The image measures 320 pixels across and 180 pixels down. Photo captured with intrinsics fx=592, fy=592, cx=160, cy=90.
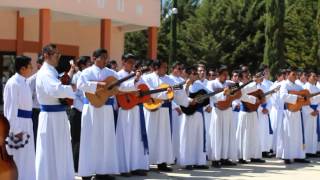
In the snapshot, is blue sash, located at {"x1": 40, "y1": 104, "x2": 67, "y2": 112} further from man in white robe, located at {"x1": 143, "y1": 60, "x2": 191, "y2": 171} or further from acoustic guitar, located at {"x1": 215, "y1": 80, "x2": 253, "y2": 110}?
acoustic guitar, located at {"x1": 215, "y1": 80, "x2": 253, "y2": 110}

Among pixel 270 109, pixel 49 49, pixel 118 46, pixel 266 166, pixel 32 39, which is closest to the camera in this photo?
pixel 49 49

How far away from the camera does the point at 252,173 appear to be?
433 inches

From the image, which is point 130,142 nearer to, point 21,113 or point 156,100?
point 156,100

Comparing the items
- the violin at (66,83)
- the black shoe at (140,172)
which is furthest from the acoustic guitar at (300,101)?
the violin at (66,83)

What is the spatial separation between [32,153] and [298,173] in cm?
542

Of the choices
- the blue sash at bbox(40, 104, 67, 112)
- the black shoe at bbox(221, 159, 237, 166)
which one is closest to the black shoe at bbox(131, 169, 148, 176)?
the black shoe at bbox(221, 159, 237, 166)

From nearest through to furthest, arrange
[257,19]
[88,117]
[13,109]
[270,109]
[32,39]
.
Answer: [13,109], [88,117], [270,109], [32,39], [257,19]

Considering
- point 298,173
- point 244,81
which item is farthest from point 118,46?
point 298,173

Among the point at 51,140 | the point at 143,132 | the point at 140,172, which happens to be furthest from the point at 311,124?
the point at 51,140

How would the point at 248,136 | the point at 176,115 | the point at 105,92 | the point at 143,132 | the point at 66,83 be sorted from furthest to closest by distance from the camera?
the point at 248,136, the point at 176,115, the point at 143,132, the point at 105,92, the point at 66,83

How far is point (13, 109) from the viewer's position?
25.1ft

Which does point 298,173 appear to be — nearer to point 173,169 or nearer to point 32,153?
point 173,169

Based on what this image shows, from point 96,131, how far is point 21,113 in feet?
6.58

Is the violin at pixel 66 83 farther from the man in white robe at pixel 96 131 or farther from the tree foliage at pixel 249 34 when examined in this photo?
the tree foliage at pixel 249 34
